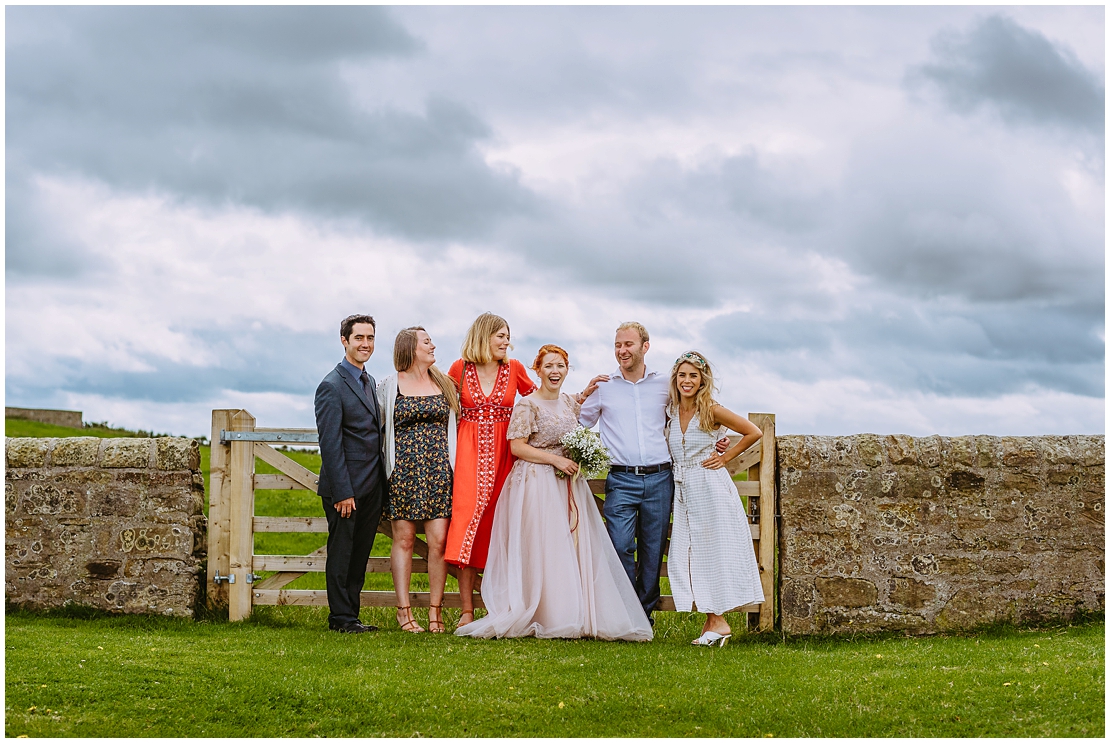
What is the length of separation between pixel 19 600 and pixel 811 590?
7.04m

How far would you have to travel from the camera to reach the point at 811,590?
7.93 metres

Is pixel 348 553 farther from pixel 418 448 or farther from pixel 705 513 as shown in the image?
pixel 705 513

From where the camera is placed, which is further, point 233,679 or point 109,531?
point 109,531

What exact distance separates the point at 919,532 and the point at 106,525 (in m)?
7.17

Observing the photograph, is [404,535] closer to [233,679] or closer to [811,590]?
[233,679]

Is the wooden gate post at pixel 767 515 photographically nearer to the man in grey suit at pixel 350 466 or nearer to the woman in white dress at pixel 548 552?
the woman in white dress at pixel 548 552

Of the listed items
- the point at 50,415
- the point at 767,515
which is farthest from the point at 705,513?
the point at 50,415

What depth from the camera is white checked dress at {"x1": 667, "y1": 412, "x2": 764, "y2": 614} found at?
7.36 meters

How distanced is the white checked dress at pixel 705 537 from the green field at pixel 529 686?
0.45 m

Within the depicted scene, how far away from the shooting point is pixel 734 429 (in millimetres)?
7324

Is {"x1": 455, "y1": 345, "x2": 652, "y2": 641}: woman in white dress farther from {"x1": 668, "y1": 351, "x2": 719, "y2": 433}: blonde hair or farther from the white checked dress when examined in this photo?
{"x1": 668, "y1": 351, "x2": 719, "y2": 433}: blonde hair

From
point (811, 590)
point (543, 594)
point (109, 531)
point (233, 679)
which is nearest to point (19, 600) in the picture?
point (109, 531)

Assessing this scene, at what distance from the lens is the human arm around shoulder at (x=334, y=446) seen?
23.7 feet

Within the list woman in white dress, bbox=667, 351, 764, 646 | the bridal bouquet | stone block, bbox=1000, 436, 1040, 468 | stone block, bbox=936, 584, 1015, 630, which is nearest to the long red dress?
the bridal bouquet
